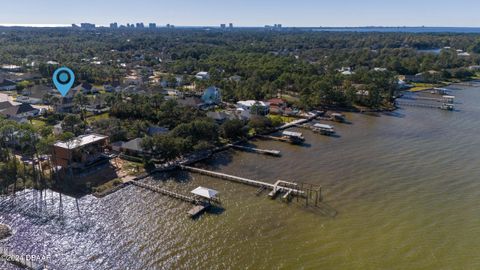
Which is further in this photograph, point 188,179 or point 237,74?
point 237,74

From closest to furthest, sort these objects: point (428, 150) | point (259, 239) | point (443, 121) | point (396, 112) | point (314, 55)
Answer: point (259, 239) → point (428, 150) → point (443, 121) → point (396, 112) → point (314, 55)

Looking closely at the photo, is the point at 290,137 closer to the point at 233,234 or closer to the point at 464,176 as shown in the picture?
the point at 464,176

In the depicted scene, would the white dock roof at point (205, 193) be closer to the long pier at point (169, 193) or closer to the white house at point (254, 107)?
the long pier at point (169, 193)

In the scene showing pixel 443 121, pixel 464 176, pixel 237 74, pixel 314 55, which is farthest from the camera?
pixel 314 55

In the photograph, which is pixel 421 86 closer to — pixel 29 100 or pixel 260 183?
pixel 260 183

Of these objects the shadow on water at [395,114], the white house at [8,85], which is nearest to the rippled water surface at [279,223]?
the shadow on water at [395,114]

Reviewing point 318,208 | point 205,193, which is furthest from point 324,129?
point 205,193

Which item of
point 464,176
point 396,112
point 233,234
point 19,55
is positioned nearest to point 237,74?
point 396,112
